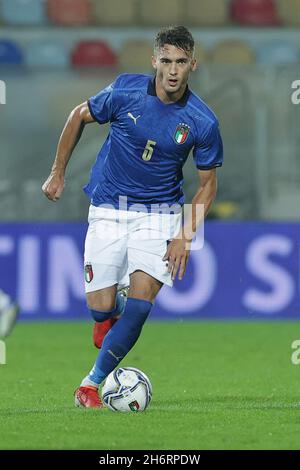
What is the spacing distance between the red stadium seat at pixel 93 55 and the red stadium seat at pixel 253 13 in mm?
1716

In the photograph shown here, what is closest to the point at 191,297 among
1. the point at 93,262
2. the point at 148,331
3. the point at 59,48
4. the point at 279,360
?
the point at 148,331

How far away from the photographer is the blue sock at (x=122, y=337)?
6641 mm

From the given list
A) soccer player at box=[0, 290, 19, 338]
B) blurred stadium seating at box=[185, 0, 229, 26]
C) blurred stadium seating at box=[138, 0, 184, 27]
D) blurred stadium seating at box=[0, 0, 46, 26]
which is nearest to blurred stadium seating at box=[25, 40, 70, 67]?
blurred stadium seating at box=[0, 0, 46, 26]

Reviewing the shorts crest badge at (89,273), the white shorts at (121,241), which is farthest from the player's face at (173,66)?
the shorts crest badge at (89,273)

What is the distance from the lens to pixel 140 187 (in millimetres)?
6930

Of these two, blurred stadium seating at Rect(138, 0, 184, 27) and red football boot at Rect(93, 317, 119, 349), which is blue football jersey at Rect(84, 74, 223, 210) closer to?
red football boot at Rect(93, 317, 119, 349)

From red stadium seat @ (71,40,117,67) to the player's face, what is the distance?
839 cm

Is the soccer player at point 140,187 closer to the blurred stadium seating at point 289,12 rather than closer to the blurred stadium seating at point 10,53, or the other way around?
the blurred stadium seating at point 10,53

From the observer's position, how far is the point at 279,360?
9.55m

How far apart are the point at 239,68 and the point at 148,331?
3.04m

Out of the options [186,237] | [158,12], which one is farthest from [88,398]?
[158,12]

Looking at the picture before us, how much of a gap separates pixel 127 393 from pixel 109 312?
75 cm

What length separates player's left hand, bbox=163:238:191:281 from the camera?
260 inches
